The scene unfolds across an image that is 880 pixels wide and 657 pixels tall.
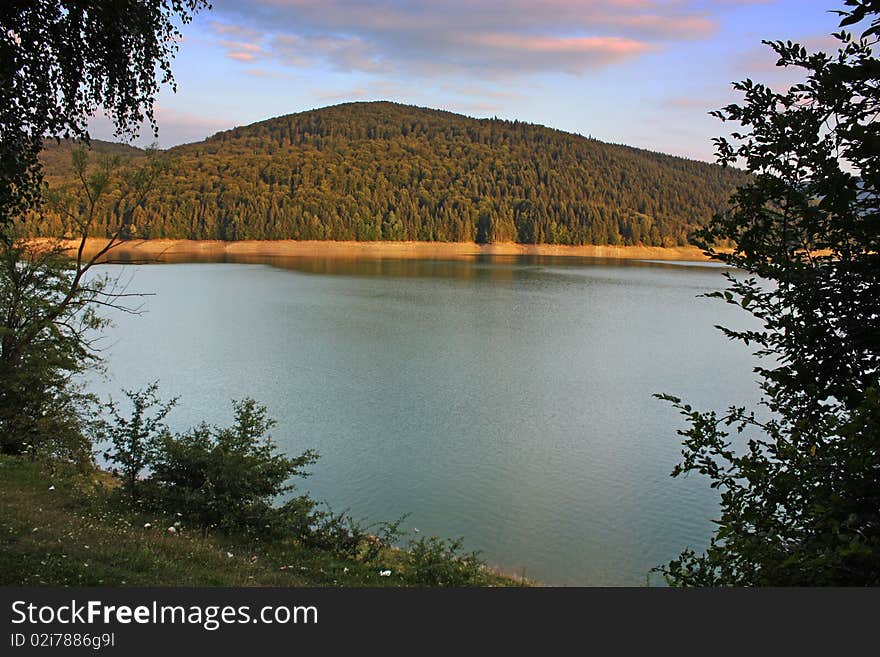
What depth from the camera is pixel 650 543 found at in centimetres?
923

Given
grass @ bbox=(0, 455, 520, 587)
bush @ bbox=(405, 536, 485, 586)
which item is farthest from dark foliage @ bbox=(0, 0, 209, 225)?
bush @ bbox=(405, 536, 485, 586)

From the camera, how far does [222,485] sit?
6.95m

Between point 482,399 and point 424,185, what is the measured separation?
111m

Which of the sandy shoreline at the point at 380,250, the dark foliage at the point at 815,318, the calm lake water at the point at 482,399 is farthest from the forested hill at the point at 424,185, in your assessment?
the dark foliage at the point at 815,318

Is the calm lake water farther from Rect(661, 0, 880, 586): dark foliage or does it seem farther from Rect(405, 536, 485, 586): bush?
Rect(405, 536, 485, 586): bush

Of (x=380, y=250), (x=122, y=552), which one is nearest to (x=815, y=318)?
(x=122, y=552)

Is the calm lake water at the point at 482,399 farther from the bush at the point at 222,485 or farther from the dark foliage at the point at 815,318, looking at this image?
the bush at the point at 222,485

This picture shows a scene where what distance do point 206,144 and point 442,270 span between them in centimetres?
11077

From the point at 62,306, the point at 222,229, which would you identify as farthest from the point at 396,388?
the point at 222,229

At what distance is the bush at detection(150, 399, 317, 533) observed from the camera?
6.84m

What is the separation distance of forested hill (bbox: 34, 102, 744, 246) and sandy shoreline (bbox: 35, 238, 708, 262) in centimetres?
160

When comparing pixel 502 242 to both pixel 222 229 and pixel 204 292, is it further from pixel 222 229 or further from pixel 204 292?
pixel 204 292

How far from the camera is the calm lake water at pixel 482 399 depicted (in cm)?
977

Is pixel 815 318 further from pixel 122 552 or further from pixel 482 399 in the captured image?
pixel 482 399
